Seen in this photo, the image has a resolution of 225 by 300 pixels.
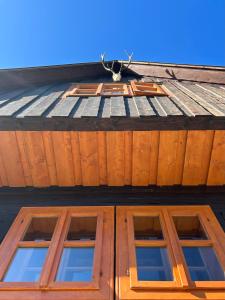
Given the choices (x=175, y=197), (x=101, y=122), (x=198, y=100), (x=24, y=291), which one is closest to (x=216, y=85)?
(x=198, y=100)

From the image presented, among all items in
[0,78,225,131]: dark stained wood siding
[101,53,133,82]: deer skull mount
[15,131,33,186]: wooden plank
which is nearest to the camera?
[0,78,225,131]: dark stained wood siding

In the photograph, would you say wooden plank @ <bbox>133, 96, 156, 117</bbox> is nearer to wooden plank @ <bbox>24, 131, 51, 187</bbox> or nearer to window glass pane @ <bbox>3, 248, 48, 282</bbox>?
wooden plank @ <bbox>24, 131, 51, 187</bbox>

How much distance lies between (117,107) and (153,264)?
5.98 feet

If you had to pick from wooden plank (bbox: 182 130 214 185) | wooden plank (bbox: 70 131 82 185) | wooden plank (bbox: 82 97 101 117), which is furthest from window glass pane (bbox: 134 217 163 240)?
wooden plank (bbox: 82 97 101 117)

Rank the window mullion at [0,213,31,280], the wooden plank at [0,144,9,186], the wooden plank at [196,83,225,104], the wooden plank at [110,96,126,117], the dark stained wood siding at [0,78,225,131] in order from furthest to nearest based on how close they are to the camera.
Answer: the wooden plank at [196,83,225,104], the wooden plank at [0,144,9,186], the wooden plank at [110,96,126,117], the dark stained wood siding at [0,78,225,131], the window mullion at [0,213,31,280]

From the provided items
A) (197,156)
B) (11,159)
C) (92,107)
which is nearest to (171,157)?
(197,156)

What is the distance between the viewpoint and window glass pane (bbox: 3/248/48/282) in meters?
2.58

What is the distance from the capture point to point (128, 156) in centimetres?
362

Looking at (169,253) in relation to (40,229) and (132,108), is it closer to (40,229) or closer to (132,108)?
(40,229)

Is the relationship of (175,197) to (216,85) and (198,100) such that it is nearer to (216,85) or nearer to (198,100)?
(198,100)

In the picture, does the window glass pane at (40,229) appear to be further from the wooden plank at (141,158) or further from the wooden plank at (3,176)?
the wooden plank at (141,158)

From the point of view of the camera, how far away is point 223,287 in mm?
2426

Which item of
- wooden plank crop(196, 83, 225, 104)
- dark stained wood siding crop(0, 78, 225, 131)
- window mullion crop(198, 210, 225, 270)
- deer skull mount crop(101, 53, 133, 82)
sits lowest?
window mullion crop(198, 210, 225, 270)

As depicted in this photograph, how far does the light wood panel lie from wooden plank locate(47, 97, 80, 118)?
0.27 metres
